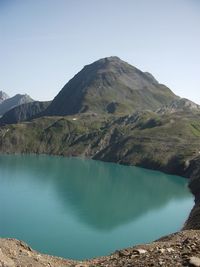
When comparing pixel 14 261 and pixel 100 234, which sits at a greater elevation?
pixel 14 261

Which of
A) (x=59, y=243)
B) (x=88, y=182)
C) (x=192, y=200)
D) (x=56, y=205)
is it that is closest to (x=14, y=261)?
(x=59, y=243)

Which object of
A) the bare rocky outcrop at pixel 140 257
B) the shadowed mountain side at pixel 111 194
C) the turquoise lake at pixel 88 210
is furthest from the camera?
the shadowed mountain side at pixel 111 194

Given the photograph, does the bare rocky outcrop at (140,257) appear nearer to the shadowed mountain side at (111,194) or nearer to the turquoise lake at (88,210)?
the turquoise lake at (88,210)

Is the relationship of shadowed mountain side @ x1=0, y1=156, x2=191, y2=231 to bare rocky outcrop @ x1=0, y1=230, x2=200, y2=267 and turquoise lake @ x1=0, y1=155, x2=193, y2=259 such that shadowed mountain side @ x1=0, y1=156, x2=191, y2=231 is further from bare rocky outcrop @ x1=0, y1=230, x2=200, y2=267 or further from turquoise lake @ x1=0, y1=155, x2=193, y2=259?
bare rocky outcrop @ x1=0, y1=230, x2=200, y2=267

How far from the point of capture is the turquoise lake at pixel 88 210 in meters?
84.2

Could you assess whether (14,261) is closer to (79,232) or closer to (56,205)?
(79,232)

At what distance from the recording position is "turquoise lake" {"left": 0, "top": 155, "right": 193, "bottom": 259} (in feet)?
276

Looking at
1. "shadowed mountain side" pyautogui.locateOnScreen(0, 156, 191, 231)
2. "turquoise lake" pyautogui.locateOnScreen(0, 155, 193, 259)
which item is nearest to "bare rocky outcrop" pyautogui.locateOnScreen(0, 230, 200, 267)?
"turquoise lake" pyautogui.locateOnScreen(0, 155, 193, 259)

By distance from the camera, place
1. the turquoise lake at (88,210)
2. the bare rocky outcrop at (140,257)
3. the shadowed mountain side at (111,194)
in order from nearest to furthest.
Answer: the bare rocky outcrop at (140,257) < the turquoise lake at (88,210) < the shadowed mountain side at (111,194)

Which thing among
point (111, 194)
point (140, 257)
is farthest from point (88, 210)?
point (140, 257)

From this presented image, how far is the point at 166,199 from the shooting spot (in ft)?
472

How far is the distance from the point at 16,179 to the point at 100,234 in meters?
96.6

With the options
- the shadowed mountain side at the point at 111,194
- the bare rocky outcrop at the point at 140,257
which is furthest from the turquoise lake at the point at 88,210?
the bare rocky outcrop at the point at 140,257

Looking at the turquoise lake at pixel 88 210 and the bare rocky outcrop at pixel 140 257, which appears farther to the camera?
the turquoise lake at pixel 88 210
